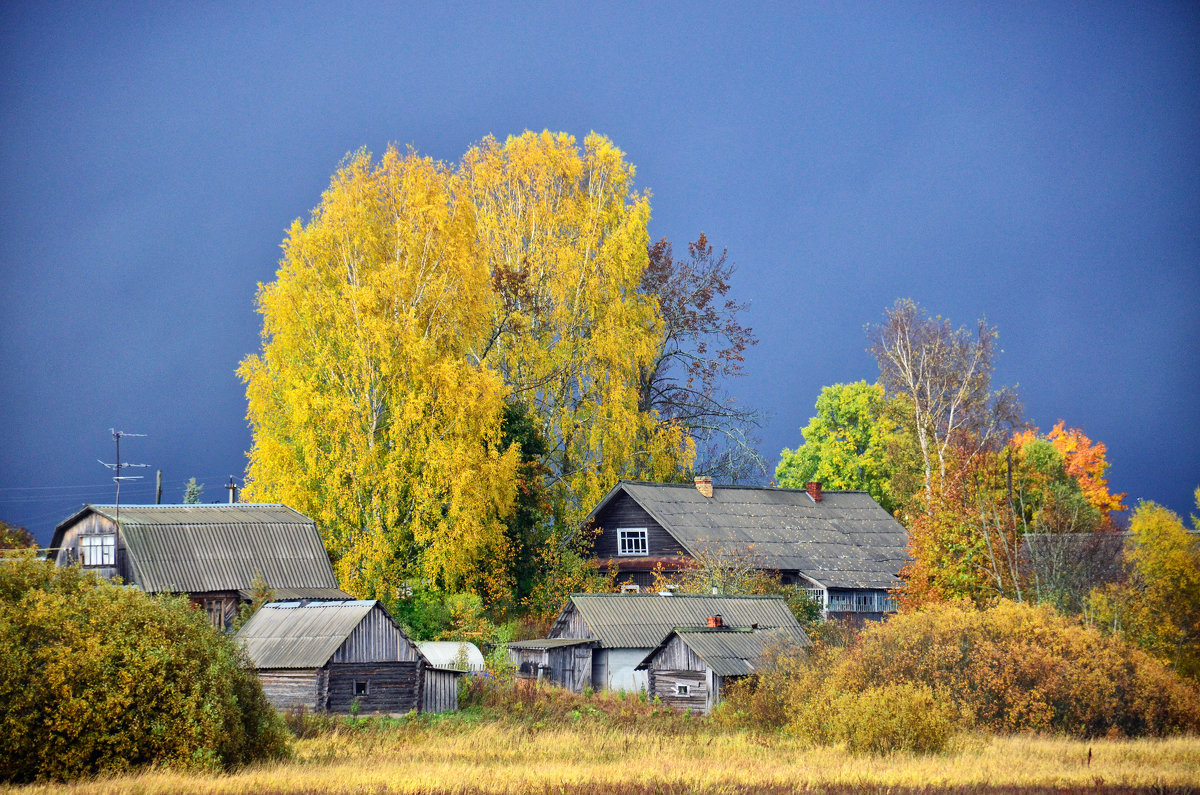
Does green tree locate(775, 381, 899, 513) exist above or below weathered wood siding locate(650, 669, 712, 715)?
above

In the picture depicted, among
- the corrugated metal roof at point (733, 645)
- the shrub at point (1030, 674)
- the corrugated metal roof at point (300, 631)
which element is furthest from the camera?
the corrugated metal roof at point (733, 645)

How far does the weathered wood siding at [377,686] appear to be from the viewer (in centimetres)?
3080

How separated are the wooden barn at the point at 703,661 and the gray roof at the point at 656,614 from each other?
59.3 inches

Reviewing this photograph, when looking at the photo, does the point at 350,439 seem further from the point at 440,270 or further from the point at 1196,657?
the point at 1196,657

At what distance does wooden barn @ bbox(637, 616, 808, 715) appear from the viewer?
108 ft

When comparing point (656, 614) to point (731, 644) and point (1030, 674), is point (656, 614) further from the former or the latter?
point (1030, 674)

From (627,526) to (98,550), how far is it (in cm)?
1963

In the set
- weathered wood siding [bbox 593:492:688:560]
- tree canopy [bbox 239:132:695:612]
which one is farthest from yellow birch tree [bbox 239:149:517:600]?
weathered wood siding [bbox 593:492:688:560]

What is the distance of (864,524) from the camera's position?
50031mm

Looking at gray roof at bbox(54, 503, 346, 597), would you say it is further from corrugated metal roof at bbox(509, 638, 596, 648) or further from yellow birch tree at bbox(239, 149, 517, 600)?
corrugated metal roof at bbox(509, 638, 596, 648)

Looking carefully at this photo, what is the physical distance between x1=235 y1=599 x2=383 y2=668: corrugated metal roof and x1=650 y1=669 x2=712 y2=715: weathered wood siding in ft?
28.5

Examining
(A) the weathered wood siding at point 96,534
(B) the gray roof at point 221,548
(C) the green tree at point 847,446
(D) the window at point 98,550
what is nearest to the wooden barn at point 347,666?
(B) the gray roof at point 221,548

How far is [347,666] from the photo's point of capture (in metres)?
30.9

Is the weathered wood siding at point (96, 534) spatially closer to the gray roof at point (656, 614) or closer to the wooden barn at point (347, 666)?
the wooden barn at point (347, 666)
